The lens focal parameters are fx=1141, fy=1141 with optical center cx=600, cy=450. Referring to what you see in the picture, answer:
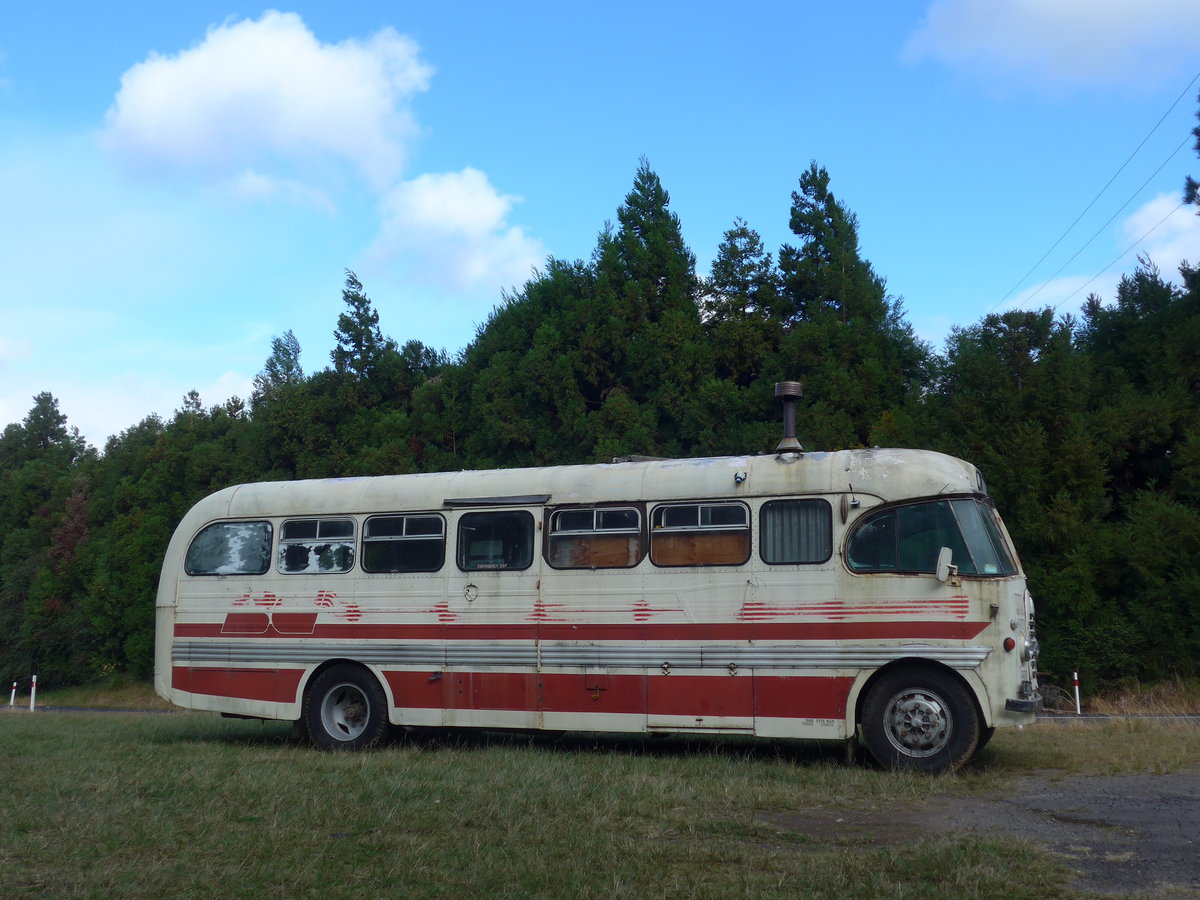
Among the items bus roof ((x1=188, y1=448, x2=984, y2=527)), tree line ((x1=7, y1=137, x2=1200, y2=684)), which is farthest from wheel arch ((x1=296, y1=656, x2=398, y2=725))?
tree line ((x1=7, y1=137, x2=1200, y2=684))

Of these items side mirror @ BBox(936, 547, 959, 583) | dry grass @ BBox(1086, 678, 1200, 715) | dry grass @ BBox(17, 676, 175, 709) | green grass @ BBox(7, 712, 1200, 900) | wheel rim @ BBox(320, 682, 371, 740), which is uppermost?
side mirror @ BBox(936, 547, 959, 583)

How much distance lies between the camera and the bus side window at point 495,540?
12.6 meters

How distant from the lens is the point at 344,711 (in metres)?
13.3

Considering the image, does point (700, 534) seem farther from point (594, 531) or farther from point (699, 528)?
point (594, 531)

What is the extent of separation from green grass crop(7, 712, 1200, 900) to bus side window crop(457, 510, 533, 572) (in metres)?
2.05

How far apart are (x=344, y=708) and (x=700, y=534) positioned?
188 inches

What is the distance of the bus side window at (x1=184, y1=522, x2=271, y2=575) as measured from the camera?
13.8m

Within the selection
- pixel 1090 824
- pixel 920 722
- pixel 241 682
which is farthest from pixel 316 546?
pixel 1090 824

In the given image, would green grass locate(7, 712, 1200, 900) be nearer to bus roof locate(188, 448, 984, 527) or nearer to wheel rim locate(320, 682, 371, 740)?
wheel rim locate(320, 682, 371, 740)

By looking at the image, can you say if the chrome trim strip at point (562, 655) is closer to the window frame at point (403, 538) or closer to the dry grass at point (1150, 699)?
the window frame at point (403, 538)

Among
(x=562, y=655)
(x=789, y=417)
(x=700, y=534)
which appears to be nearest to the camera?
(x=700, y=534)

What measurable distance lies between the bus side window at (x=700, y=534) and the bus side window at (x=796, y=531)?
22 centimetres

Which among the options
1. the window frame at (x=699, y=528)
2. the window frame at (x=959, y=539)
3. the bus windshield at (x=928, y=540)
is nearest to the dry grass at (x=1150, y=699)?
the window frame at (x=959, y=539)

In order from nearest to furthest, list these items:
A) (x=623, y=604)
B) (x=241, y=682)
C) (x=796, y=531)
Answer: (x=796, y=531)
(x=623, y=604)
(x=241, y=682)
